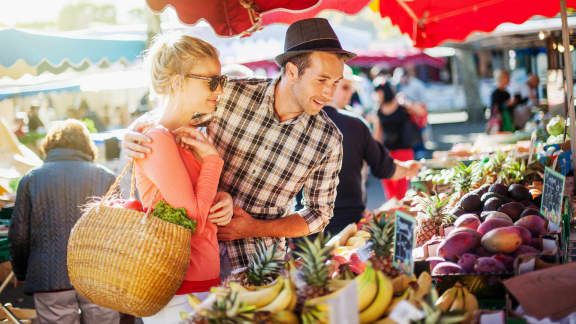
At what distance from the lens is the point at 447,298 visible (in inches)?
86.8

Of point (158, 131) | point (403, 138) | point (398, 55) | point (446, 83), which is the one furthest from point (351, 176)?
point (446, 83)

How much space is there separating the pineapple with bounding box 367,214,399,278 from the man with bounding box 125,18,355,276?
0.72 meters

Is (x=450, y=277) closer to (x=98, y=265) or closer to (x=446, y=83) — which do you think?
(x=98, y=265)

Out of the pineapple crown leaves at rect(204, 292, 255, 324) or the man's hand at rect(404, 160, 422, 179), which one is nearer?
the pineapple crown leaves at rect(204, 292, 255, 324)

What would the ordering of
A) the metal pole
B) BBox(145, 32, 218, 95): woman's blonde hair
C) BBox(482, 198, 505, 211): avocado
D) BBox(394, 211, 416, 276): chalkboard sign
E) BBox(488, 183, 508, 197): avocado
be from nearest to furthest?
BBox(394, 211, 416, 276): chalkboard sign → BBox(145, 32, 218, 95): woman's blonde hair → BBox(482, 198, 505, 211): avocado → BBox(488, 183, 508, 197): avocado → the metal pole

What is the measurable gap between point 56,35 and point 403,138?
16.6 ft

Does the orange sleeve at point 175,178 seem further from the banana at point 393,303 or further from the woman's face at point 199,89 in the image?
the banana at point 393,303

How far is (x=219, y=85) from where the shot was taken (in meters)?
2.57

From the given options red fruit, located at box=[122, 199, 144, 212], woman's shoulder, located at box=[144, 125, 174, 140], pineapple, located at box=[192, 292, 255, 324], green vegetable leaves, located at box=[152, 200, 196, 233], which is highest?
woman's shoulder, located at box=[144, 125, 174, 140]

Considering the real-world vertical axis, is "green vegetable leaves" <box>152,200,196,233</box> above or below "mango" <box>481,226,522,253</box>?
above

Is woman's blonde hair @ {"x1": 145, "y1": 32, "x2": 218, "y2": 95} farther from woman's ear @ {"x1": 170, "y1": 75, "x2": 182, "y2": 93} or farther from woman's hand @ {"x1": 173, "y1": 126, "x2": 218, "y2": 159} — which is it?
woman's hand @ {"x1": 173, "y1": 126, "x2": 218, "y2": 159}

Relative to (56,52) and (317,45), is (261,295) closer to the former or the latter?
(317,45)

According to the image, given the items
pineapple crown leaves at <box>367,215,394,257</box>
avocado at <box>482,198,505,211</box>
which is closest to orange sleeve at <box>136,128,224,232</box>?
pineapple crown leaves at <box>367,215,394,257</box>

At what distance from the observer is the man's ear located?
9.81ft
